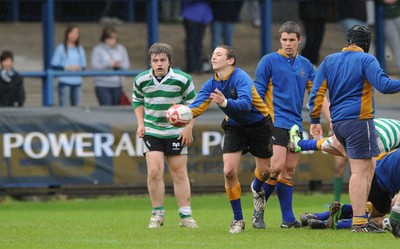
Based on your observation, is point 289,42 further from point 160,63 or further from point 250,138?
point 160,63

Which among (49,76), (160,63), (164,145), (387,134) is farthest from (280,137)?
(49,76)

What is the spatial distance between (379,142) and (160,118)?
250 cm

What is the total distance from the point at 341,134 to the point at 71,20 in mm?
11560

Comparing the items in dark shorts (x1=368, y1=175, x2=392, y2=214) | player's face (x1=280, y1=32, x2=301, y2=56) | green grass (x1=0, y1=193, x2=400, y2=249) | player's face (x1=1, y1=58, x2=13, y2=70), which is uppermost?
player's face (x1=280, y1=32, x2=301, y2=56)

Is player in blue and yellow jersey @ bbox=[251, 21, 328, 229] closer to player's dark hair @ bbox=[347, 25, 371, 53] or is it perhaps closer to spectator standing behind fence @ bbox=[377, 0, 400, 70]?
player's dark hair @ bbox=[347, 25, 371, 53]

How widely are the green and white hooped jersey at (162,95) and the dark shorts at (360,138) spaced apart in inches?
87.4

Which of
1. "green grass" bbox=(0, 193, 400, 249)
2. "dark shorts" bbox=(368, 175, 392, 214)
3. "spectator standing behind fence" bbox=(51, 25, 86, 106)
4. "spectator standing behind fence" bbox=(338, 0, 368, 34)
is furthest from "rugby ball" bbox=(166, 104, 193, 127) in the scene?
"spectator standing behind fence" bbox=(338, 0, 368, 34)

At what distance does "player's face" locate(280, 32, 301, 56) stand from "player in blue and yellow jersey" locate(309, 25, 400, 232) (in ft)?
3.91

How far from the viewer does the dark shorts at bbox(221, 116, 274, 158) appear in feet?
37.8

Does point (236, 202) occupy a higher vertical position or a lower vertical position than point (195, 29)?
lower

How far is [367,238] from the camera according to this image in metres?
10.2

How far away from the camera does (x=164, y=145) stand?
12.3m

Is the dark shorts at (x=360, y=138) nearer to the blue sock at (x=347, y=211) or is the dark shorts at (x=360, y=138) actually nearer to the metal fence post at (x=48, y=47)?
the blue sock at (x=347, y=211)

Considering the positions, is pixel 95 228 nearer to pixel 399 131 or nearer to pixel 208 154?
pixel 399 131
